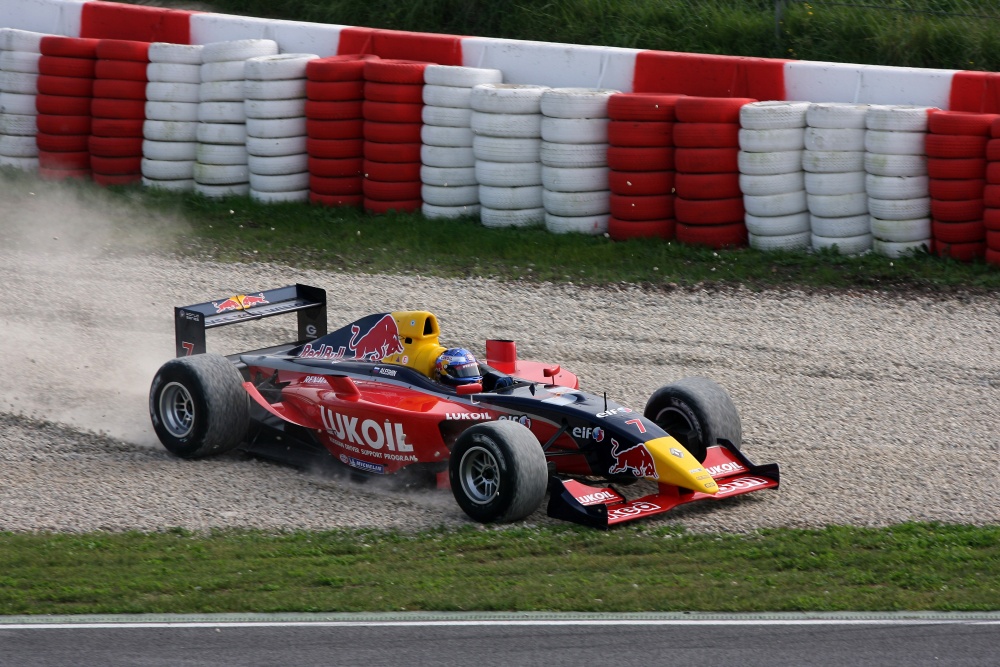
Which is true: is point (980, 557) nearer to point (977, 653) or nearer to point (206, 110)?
point (977, 653)

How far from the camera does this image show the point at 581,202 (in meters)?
13.9

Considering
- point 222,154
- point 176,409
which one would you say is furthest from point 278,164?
point 176,409

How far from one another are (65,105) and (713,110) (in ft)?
25.6

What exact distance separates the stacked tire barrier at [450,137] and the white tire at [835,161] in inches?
142

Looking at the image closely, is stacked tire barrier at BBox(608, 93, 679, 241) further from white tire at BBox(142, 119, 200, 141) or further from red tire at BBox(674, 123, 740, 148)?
white tire at BBox(142, 119, 200, 141)

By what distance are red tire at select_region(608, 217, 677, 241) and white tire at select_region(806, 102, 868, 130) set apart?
178 centimetres

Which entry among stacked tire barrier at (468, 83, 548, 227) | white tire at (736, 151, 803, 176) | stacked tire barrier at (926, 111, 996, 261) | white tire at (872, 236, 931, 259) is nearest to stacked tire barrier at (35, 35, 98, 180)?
stacked tire barrier at (468, 83, 548, 227)

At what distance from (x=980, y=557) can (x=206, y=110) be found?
34.8ft

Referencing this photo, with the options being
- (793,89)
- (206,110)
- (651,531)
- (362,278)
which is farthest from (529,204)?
(651,531)

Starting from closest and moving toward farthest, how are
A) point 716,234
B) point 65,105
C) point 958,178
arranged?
1. point 958,178
2. point 716,234
3. point 65,105

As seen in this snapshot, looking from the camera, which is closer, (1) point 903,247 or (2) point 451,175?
(1) point 903,247

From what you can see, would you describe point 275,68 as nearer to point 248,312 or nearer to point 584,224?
point 584,224

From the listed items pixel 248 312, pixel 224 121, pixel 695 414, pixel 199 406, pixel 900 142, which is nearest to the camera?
pixel 695 414

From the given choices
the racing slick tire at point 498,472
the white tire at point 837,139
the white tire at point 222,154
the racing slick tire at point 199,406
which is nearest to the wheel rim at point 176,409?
the racing slick tire at point 199,406
